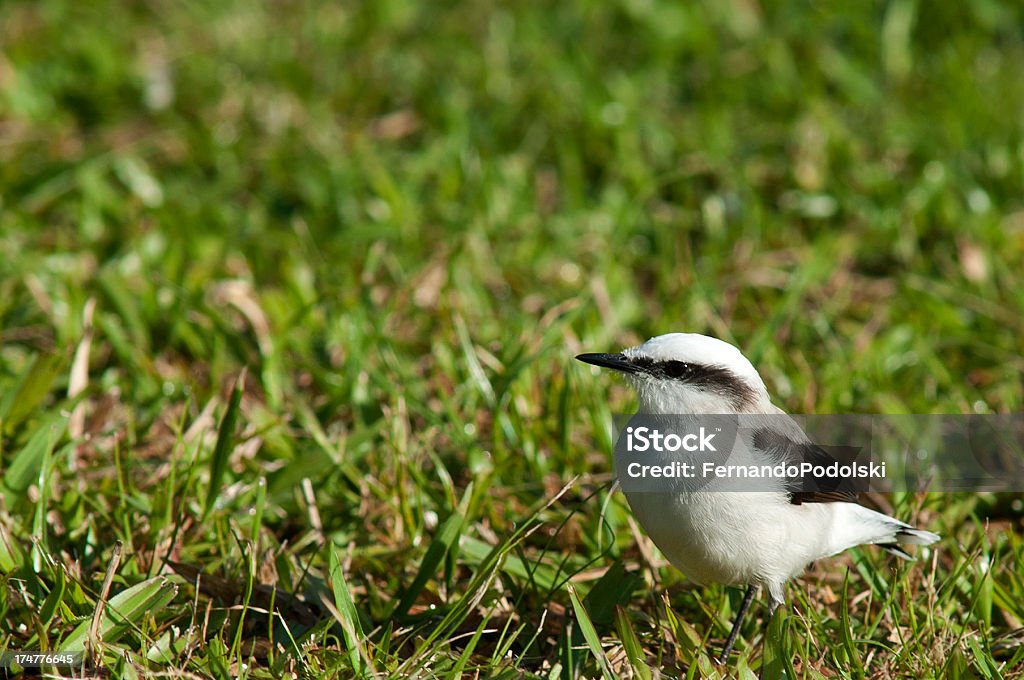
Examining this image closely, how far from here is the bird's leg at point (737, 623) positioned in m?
3.50

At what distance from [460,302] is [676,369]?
2.08 metres

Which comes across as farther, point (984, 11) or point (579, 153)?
point (984, 11)

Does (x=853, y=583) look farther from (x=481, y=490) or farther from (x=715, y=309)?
(x=715, y=309)

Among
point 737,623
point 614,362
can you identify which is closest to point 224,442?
point 614,362

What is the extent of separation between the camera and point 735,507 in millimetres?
3314

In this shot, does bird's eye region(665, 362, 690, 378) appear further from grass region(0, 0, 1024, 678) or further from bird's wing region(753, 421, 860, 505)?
grass region(0, 0, 1024, 678)

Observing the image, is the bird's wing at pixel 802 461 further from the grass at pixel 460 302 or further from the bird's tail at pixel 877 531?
the grass at pixel 460 302

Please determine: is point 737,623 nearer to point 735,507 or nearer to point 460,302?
point 735,507

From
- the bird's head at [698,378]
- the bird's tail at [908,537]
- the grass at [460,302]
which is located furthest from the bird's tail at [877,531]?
the bird's head at [698,378]

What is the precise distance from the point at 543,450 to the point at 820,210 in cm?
252

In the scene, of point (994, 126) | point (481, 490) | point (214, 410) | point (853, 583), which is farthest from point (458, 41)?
point (853, 583)

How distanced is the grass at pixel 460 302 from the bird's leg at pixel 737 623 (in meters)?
0.06

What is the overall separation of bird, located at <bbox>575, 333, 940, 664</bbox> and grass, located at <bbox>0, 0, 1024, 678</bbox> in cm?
17

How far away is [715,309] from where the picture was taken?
18.2ft
